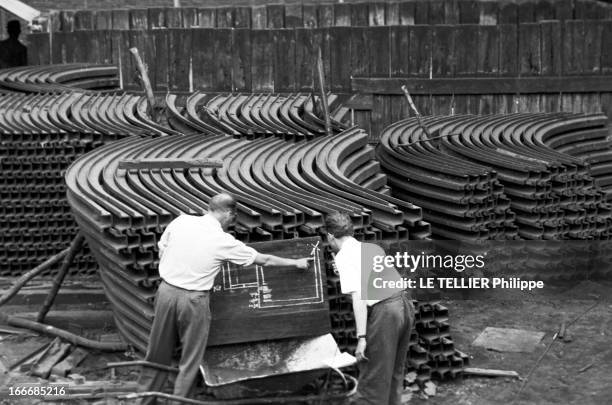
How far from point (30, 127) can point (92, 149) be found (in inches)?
37.1

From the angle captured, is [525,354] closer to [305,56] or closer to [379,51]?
[379,51]

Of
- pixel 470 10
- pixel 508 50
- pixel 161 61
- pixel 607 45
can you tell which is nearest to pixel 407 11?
pixel 470 10

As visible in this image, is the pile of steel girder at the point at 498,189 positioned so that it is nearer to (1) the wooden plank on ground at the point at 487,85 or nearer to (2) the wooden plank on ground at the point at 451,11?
(1) the wooden plank on ground at the point at 487,85

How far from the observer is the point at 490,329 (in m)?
11.2

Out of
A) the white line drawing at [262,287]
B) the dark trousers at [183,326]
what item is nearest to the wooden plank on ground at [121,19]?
the white line drawing at [262,287]

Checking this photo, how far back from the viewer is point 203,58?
19047 mm

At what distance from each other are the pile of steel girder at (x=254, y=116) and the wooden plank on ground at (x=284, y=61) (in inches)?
86.6

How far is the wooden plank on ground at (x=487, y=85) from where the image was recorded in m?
17.1

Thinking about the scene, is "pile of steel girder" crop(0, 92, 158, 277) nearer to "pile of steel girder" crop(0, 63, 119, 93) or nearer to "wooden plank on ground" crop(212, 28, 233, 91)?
"pile of steel girder" crop(0, 63, 119, 93)

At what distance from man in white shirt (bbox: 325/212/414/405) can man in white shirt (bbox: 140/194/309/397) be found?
62 cm

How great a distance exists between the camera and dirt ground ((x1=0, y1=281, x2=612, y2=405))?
924 centimetres

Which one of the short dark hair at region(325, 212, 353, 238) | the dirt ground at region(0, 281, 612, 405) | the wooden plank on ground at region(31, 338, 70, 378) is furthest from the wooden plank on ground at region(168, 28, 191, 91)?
the short dark hair at region(325, 212, 353, 238)

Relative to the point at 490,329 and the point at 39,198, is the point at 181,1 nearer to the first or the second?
the point at 39,198

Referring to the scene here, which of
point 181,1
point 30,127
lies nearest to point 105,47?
point 181,1
